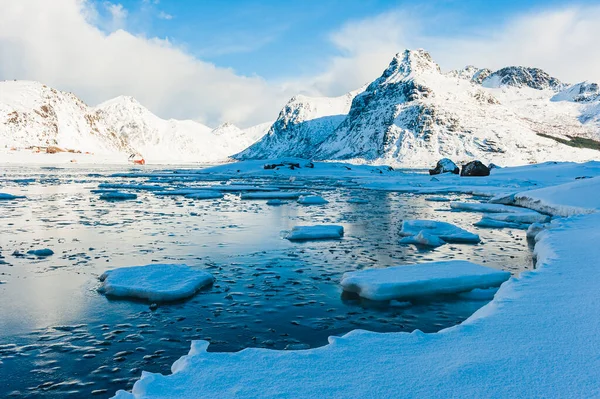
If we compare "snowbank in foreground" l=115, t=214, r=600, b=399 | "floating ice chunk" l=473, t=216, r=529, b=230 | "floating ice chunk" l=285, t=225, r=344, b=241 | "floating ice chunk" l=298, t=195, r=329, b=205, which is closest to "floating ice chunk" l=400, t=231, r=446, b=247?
"floating ice chunk" l=285, t=225, r=344, b=241

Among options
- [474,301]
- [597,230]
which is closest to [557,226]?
[597,230]

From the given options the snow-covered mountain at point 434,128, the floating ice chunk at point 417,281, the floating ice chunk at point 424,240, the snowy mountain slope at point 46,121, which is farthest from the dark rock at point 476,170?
the snowy mountain slope at point 46,121

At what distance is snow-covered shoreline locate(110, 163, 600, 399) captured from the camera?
9.93ft

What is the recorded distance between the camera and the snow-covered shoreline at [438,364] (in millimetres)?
3027

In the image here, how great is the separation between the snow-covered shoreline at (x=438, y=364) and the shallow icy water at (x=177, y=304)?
3.31 feet

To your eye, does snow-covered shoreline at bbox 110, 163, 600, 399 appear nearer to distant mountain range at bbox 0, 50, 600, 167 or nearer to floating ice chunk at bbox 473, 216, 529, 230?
floating ice chunk at bbox 473, 216, 529, 230

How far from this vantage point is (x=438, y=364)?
11.3 feet

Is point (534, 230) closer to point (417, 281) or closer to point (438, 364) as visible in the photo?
point (417, 281)

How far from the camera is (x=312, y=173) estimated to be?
5919 centimetres

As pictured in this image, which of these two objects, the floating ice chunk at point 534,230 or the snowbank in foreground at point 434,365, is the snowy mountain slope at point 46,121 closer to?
the floating ice chunk at point 534,230

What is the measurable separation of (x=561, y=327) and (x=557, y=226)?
842cm

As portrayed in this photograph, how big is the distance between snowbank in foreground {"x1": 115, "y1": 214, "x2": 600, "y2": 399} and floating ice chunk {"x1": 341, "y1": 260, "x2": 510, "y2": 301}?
179 centimetres

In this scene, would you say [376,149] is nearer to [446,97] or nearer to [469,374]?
[446,97]

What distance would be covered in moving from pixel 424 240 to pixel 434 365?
25.3ft
